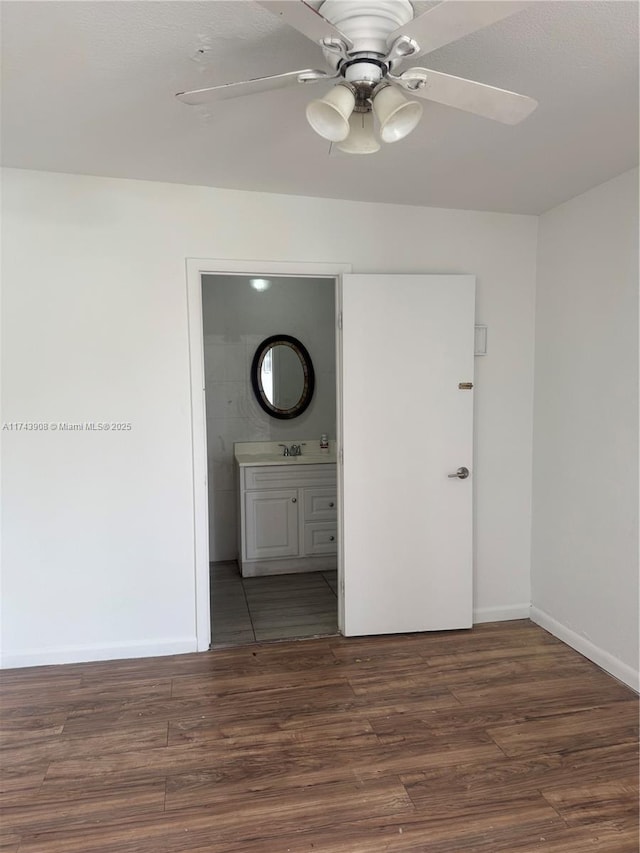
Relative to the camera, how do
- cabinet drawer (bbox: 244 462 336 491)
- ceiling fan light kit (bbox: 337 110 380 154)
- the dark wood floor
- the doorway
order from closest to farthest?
ceiling fan light kit (bbox: 337 110 380 154), the dark wood floor, the doorway, cabinet drawer (bbox: 244 462 336 491)

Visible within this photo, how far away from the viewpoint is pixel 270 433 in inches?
190

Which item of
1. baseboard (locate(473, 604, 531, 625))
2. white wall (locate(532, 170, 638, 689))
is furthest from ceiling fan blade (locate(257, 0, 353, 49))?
baseboard (locate(473, 604, 531, 625))

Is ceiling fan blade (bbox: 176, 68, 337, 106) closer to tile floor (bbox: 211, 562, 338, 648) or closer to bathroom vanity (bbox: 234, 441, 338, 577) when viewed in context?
tile floor (bbox: 211, 562, 338, 648)

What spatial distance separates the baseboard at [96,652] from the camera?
9.76ft

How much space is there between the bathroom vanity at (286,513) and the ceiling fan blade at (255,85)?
9.83 feet

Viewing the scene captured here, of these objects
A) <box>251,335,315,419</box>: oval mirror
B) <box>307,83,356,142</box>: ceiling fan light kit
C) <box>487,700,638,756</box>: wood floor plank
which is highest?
<box>307,83,356,142</box>: ceiling fan light kit

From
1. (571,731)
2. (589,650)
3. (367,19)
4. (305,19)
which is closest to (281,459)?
(589,650)

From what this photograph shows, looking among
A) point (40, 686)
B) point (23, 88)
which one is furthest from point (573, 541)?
point (23, 88)

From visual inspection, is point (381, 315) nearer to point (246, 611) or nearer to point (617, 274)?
point (617, 274)

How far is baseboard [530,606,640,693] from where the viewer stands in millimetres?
2789

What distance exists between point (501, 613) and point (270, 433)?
2.26 metres

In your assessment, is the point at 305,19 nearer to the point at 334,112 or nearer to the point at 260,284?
the point at 334,112

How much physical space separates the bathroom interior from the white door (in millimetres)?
921

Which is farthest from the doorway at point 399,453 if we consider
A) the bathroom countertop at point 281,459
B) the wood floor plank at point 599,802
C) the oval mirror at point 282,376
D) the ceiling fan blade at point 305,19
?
the ceiling fan blade at point 305,19
